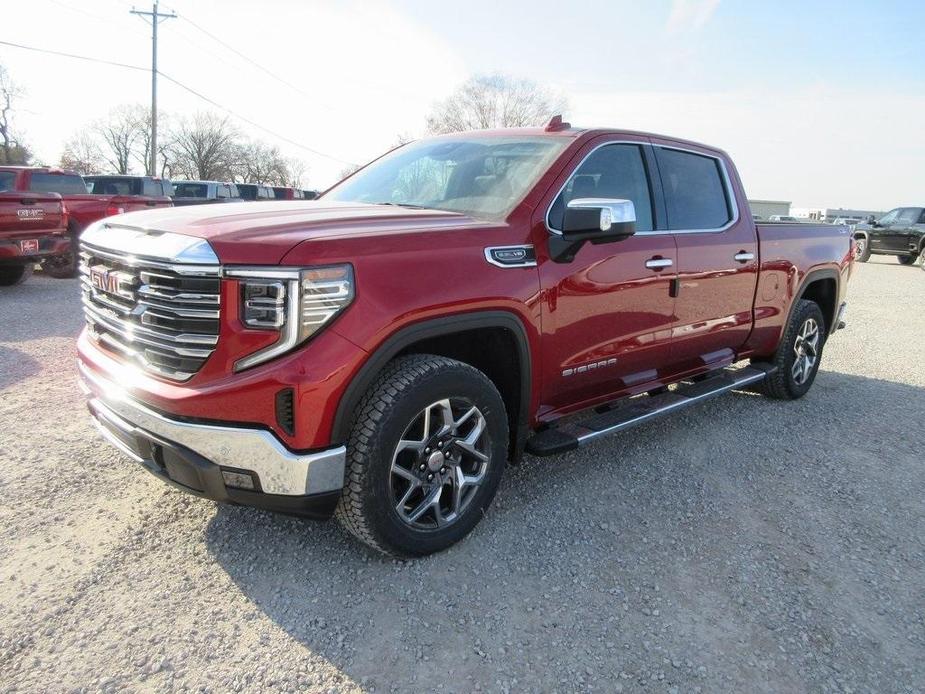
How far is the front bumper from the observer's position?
2.28 meters

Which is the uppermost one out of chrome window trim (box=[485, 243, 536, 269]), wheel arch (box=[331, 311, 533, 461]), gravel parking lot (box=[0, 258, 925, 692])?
chrome window trim (box=[485, 243, 536, 269])

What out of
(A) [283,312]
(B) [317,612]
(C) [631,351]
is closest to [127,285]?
(A) [283,312]

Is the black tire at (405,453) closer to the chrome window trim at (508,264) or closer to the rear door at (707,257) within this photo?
the chrome window trim at (508,264)

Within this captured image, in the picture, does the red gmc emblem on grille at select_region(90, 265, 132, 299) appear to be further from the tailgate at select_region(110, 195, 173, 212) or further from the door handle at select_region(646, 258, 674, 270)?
the tailgate at select_region(110, 195, 173, 212)

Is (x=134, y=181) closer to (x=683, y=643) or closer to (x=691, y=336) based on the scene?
(x=691, y=336)

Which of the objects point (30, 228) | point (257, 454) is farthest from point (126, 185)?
point (257, 454)

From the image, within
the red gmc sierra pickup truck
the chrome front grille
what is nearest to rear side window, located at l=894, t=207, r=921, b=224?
the red gmc sierra pickup truck

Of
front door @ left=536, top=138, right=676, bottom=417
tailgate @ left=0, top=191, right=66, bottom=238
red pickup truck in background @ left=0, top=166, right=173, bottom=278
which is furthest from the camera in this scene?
red pickup truck in background @ left=0, top=166, right=173, bottom=278

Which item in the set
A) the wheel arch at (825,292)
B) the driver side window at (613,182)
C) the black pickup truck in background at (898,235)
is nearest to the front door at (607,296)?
the driver side window at (613,182)

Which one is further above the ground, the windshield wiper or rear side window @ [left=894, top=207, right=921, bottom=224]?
rear side window @ [left=894, top=207, right=921, bottom=224]

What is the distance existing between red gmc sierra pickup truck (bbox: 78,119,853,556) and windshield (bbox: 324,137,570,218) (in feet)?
0.05

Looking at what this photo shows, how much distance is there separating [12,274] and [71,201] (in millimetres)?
1746

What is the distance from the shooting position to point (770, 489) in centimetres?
369

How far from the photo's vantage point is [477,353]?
3.08 metres
